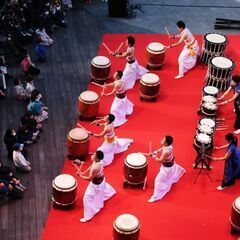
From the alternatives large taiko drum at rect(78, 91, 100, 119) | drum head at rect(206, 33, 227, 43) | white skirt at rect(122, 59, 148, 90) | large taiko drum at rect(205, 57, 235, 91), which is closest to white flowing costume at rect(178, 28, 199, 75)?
drum head at rect(206, 33, 227, 43)

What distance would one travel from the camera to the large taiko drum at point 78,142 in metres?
8.38

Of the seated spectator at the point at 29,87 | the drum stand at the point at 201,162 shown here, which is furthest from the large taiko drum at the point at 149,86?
the seated spectator at the point at 29,87

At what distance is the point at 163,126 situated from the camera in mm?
9328

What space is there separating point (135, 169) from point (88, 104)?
179cm

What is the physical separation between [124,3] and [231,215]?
6.88 meters

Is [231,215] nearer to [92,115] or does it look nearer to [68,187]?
[68,187]

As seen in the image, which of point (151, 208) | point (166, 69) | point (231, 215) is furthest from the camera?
point (166, 69)

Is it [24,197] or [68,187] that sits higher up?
[68,187]

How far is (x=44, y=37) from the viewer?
11523mm

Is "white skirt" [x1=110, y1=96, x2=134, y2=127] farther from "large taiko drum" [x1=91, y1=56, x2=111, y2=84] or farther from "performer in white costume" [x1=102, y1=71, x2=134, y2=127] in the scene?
"large taiko drum" [x1=91, y1=56, x2=111, y2=84]

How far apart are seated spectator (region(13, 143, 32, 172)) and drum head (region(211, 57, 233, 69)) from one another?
3747mm

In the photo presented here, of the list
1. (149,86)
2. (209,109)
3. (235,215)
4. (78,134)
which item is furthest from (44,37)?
(235,215)

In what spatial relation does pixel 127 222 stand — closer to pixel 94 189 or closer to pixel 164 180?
pixel 94 189

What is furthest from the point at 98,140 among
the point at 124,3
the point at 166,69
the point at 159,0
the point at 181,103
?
the point at 159,0
